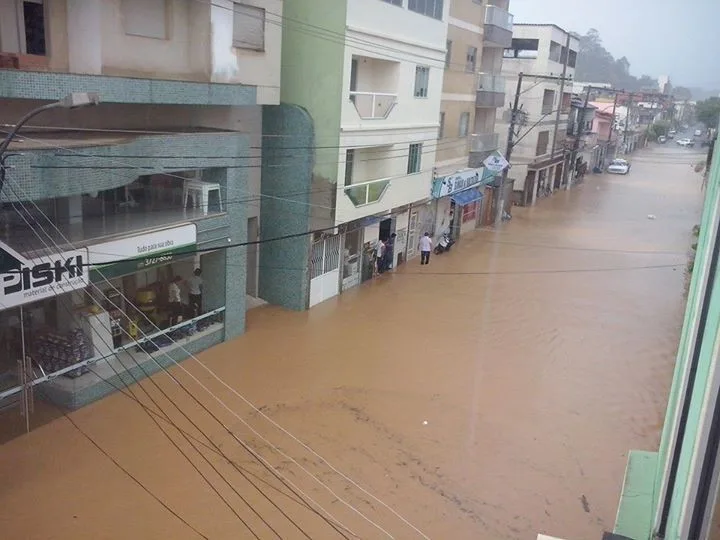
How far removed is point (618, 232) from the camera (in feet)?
96.5

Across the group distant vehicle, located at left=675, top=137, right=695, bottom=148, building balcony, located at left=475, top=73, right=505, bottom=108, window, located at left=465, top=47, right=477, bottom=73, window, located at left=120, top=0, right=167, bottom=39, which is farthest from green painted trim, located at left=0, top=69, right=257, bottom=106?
distant vehicle, located at left=675, top=137, right=695, bottom=148

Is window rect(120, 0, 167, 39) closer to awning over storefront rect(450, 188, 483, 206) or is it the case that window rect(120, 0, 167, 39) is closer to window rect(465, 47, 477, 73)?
awning over storefront rect(450, 188, 483, 206)

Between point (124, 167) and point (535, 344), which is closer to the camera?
point (124, 167)

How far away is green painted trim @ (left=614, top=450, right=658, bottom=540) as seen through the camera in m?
4.27

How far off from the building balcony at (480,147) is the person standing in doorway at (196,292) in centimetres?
1445

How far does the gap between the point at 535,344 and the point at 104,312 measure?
9220mm

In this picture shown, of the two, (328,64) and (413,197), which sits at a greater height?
(328,64)

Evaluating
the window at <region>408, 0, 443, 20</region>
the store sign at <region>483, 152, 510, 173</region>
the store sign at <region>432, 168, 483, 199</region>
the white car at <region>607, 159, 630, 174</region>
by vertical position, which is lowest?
the white car at <region>607, 159, 630, 174</region>

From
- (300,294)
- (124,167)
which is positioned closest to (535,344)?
(300,294)

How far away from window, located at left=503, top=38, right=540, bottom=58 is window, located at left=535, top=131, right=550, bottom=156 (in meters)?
A: 4.43

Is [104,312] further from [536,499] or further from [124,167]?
[536,499]

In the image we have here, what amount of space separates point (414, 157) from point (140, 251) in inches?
425

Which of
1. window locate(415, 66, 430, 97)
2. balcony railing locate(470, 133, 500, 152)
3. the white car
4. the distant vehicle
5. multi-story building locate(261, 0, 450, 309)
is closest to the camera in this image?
multi-story building locate(261, 0, 450, 309)

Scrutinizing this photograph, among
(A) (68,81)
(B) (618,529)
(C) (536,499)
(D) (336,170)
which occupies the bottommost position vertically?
(C) (536,499)
